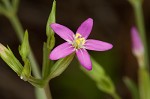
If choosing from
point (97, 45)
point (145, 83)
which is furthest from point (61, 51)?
point (145, 83)

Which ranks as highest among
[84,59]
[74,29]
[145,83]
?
[74,29]

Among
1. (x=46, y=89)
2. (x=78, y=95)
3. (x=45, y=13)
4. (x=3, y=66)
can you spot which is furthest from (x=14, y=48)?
(x=46, y=89)

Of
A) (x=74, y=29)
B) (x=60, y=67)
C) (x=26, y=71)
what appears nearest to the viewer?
(x=26, y=71)

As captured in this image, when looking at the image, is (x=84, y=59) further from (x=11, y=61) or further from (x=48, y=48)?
(x=11, y=61)

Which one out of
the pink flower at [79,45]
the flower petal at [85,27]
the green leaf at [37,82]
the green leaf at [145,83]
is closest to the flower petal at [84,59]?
the pink flower at [79,45]

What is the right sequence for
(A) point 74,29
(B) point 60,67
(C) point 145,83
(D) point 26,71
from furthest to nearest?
(A) point 74,29, (C) point 145,83, (B) point 60,67, (D) point 26,71

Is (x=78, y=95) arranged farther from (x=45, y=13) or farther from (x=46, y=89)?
(x=46, y=89)
